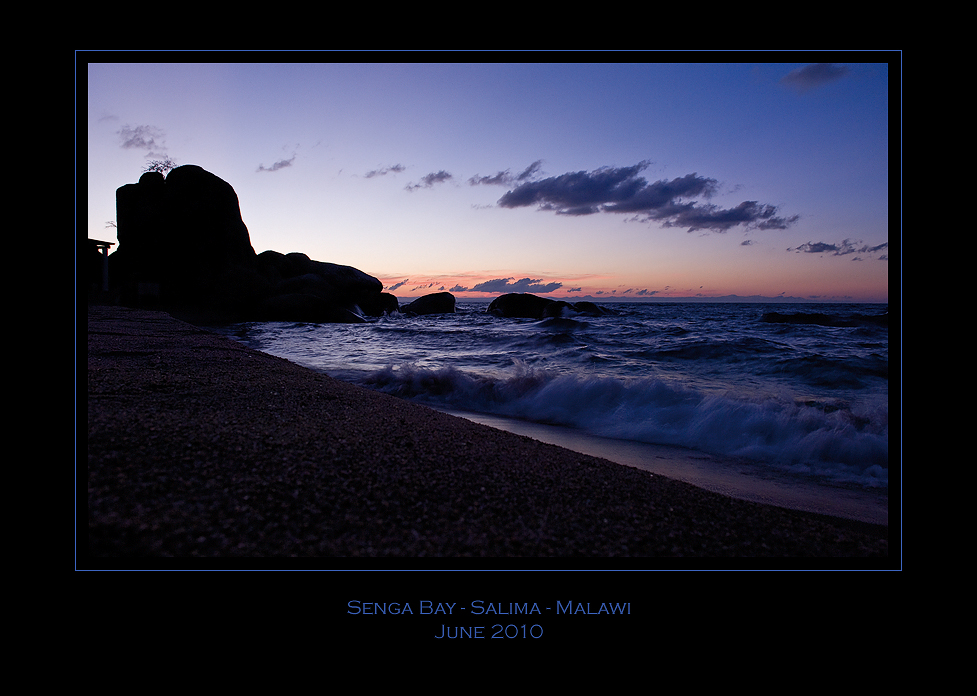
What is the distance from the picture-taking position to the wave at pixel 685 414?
3424 mm

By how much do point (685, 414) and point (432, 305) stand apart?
823 inches

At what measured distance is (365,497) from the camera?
1.73 meters

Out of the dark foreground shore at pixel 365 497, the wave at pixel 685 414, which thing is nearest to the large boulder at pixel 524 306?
the wave at pixel 685 414

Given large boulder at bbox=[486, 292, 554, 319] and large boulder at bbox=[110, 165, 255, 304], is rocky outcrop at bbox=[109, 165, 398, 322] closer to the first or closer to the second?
large boulder at bbox=[110, 165, 255, 304]

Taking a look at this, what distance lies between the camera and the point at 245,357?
492 centimetres

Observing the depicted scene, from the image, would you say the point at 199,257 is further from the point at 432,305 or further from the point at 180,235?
the point at 432,305

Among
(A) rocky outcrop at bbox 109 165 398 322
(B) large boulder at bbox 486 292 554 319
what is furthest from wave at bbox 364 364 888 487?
(B) large boulder at bbox 486 292 554 319

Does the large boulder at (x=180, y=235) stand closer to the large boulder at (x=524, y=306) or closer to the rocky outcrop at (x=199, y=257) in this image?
the rocky outcrop at (x=199, y=257)

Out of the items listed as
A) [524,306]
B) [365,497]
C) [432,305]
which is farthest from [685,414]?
[432,305]

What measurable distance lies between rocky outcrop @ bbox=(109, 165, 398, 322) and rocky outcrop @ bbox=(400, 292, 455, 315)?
6398 millimetres

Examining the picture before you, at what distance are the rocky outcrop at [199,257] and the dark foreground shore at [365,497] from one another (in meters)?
15.1

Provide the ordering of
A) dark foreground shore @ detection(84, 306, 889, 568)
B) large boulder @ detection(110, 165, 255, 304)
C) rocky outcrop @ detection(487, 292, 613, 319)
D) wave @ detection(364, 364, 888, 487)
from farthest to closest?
rocky outcrop @ detection(487, 292, 613, 319) < large boulder @ detection(110, 165, 255, 304) < wave @ detection(364, 364, 888, 487) < dark foreground shore @ detection(84, 306, 889, 568)

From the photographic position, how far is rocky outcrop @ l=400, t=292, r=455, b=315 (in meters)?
24.2
